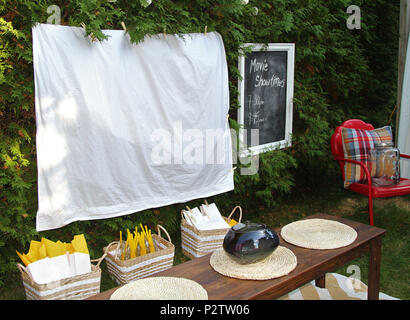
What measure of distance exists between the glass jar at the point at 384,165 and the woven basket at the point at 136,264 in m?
2.11

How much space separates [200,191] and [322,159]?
203 centimetres

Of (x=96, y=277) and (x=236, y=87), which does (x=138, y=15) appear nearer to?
(x=236, y=87)

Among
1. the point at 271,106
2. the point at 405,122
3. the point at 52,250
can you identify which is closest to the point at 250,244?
the point at 52,250

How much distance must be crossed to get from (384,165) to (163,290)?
9.33 ft

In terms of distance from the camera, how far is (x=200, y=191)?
384 centimetres

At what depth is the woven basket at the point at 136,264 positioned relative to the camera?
2.93 m

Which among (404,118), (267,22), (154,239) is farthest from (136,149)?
(404,118)

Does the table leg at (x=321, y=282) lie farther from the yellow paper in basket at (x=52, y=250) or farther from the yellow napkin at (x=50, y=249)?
the yellow paper in basket at (x=52, y=250)

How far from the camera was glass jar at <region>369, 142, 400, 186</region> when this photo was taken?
391 centimetres

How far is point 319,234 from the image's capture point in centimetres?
249

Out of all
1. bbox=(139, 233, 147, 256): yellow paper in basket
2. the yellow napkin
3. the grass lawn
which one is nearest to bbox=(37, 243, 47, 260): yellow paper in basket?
the yellow napkin

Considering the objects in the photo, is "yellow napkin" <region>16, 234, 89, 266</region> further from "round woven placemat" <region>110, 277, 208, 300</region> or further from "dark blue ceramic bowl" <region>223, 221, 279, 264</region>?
"dark blue ceramic bowl" <region>223, 221, 279, 264</region>

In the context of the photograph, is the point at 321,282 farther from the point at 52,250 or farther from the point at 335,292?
the point at 52,250

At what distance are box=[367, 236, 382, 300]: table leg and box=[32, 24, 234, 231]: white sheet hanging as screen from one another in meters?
1.70
